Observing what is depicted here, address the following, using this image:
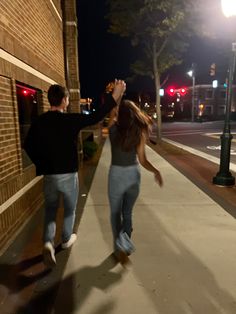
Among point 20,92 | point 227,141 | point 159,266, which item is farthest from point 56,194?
point 227,141

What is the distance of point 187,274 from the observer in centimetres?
327

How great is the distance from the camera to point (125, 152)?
3.29 meters

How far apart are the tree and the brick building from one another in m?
8.76

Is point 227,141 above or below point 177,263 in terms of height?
above

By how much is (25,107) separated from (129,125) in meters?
3.39

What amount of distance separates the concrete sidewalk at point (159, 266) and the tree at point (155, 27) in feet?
40.4

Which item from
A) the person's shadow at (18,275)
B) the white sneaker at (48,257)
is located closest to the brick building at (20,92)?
the person's shadow at (18,275)

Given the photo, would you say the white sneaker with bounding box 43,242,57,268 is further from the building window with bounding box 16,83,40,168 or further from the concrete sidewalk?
the building window with bounding box 16,83,40,168

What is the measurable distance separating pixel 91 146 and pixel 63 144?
8.04m

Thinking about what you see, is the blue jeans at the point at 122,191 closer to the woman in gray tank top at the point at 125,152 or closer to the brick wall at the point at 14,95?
the woman in gray tank top at the point at 125,152

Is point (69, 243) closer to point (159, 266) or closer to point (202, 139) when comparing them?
point (159, 266)

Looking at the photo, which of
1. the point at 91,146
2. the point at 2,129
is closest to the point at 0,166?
the point at 2,129

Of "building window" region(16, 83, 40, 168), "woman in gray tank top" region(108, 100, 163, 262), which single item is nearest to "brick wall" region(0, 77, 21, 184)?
"building window" region(16, 83, 40, 168)

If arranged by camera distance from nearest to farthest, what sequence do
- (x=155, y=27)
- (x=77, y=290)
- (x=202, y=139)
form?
(x=77, y=290)
(x=155, y=27)
(x=202, y=139)
